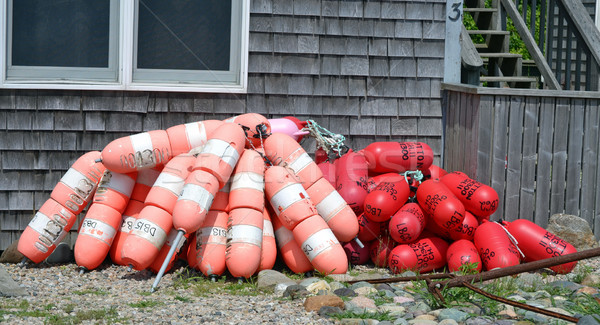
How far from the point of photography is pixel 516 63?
25.1 feet

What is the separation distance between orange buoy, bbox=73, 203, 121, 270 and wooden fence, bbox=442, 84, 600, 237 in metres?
3.05

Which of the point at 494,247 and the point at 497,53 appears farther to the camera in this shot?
the point at 497,53

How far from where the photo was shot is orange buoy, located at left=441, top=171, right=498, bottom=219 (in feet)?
17.5

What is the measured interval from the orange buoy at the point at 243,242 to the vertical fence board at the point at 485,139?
208 centimetres

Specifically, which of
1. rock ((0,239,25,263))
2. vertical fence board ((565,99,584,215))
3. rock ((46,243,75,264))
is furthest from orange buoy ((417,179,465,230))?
rock ((0,239,25,263))

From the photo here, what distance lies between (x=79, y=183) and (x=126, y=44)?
127 centimetres

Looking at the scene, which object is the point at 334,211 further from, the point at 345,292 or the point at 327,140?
the point at 345,292

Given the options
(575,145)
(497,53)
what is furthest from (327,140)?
(497,53)

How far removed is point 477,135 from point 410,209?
3.44 ft

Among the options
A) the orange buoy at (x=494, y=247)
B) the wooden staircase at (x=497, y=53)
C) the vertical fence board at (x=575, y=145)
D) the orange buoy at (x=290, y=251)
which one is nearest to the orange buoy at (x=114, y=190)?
the orange buoy at (x=290, y=251)

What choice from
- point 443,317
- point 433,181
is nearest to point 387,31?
point 433,181

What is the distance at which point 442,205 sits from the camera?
5199 millimetres

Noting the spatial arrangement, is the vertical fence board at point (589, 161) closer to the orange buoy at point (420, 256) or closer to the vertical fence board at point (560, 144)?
the vertical fence board at point (560, 144)

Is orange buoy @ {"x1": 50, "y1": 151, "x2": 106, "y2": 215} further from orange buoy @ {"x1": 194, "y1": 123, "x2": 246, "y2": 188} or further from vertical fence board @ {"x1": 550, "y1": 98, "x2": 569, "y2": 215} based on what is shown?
vertical fence board @ {"x1": 550, "y1": 98, "x2": 569, "y2": 215}
